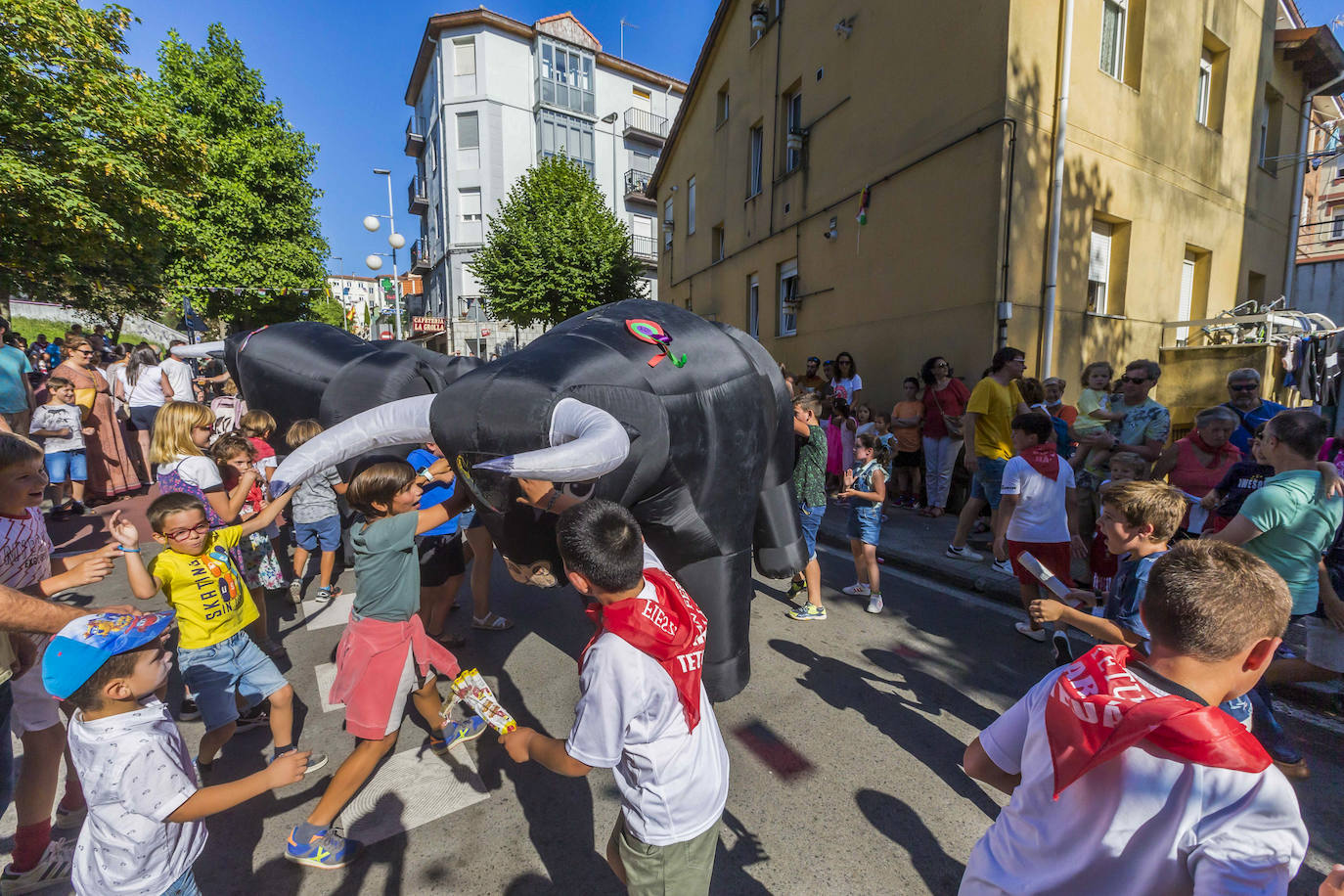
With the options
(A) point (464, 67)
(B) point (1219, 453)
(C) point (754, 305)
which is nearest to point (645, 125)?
(A) point (464, 67)

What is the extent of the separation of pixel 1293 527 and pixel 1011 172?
5187mm

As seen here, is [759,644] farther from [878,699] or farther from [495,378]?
[495,378]

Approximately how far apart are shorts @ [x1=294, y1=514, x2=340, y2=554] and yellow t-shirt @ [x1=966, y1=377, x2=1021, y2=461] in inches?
192

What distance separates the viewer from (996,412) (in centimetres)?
483

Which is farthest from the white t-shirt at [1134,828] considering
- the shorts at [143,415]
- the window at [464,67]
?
the window at [464,67]

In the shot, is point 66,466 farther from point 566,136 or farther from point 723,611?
point 566,136

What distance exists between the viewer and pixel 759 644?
3537 millimetres

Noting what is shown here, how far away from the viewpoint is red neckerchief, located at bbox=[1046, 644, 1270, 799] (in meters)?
0.88

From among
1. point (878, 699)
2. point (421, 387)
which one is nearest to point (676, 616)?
point (878, 699)

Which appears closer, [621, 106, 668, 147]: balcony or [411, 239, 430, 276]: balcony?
[621, 106, 668, 147]: balcony

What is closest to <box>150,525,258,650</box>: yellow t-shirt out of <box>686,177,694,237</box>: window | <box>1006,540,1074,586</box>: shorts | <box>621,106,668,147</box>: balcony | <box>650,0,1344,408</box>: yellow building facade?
<box>1006,540,1074,586</box>: shorts

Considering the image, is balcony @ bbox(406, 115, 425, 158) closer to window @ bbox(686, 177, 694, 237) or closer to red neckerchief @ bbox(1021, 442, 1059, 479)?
window @ bbox(686, 177, 694, 237)

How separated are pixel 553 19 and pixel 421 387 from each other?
1120 inches

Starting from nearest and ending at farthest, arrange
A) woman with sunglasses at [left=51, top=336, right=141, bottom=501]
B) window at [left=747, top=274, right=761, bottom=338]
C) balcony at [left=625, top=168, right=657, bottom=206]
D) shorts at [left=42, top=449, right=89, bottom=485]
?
shorts at [left=42, top=449, right=89, bottom=485] → woman with sunglasses at [left=51, top=336, right=141, bottom=501] → window at [left=747, top=274, right=761, bottom=338] → balcony at [left=625, top=168, right=657, bottom=206]
